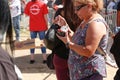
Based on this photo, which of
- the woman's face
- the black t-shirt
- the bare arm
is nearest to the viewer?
the bare arm

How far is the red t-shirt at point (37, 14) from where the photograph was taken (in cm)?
780

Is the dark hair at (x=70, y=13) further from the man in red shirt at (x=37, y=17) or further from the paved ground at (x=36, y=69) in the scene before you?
the man in red shirt at (x=37, y=17)

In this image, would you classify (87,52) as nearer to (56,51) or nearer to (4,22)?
(56,51)

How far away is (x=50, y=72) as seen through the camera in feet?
23.2

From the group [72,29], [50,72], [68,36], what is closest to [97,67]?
[68,36]

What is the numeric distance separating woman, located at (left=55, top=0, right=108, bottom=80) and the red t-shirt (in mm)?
4622

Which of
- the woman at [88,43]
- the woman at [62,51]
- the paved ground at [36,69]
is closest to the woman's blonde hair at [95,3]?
the woman at [88,43]

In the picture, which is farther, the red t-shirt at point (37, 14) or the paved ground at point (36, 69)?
the red t-shirt at point (37, 14)

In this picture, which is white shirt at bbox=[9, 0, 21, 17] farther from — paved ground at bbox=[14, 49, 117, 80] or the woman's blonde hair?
the woman's blonde hair

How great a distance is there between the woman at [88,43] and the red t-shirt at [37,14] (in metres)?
4.62

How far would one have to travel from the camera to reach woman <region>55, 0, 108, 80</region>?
298cm

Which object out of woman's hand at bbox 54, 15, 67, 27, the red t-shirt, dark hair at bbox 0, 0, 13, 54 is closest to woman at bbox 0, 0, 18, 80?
dark hair at bbox 0, 0, 13, 54

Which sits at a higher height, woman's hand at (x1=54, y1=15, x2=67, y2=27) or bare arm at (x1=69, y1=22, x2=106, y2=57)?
woman's hand at (x1=54, y1=15, x2=67, y2=27)

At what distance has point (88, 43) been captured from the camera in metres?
2.98
